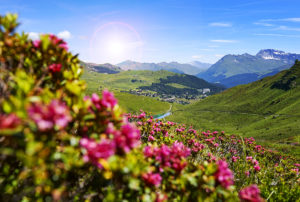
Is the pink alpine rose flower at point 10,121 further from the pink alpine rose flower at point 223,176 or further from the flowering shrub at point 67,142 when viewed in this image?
the pink alpine rose flower at point 223,176

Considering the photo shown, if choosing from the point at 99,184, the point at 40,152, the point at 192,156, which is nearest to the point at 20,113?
the point at 40,152

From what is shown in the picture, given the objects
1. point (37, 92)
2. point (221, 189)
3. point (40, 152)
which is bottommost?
point (221, 189)

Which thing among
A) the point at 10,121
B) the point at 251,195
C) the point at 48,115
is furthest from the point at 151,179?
the point at 10,121

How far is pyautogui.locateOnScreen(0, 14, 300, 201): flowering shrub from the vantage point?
7.23ft

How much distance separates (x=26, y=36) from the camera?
3.72 m

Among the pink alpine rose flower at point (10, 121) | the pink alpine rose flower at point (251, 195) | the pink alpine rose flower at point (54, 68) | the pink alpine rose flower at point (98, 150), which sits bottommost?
the pink alpine rose flower at point (251, 195)

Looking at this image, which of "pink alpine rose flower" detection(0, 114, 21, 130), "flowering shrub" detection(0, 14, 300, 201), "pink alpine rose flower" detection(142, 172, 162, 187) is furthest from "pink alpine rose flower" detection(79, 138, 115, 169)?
"pink alpine rose flower" detection(142, 172, 162, 187)

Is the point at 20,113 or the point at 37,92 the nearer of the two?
the point at 20,113

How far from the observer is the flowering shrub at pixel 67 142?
2203 mm

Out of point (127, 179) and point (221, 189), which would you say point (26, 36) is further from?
point (221, 189)

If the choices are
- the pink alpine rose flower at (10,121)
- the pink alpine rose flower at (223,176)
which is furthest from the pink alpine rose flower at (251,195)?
the pink alpine rose flower at (10,121)

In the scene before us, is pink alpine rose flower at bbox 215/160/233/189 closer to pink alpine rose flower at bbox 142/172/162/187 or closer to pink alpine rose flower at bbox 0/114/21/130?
pink alpine rose flower at bbox 142/172/162/187

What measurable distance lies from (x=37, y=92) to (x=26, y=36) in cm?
169

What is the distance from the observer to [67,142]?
285 cm
